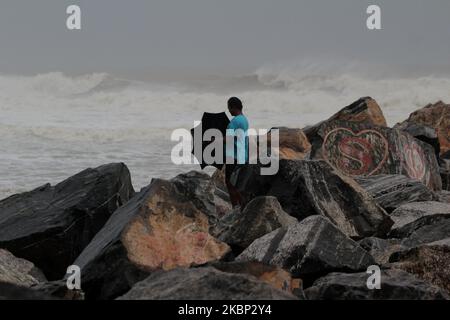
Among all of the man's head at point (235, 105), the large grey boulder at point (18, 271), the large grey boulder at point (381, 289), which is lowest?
the large grey boulder at point (18, 271)

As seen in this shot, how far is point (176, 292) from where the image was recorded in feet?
9.41

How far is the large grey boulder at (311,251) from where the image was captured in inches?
161

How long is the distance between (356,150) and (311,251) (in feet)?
12.9

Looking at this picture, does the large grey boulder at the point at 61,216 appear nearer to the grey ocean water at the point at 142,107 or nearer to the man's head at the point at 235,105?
the man's head at the point at 235,105

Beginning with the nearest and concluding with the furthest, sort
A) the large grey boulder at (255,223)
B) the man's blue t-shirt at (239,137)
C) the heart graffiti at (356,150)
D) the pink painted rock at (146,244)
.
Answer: the pink painted rock at (146,244)
the large grey boulder at (255,223)
the man's blue t-shirt at (239,137)
the heart graffiti at (356,150)

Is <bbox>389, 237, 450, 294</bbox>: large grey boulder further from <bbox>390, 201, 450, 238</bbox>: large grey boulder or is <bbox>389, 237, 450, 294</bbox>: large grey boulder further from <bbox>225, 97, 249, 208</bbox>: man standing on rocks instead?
<bbox>225, 97, 249, 208</bbox>: man standing on rocks

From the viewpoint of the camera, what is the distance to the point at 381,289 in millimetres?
3342

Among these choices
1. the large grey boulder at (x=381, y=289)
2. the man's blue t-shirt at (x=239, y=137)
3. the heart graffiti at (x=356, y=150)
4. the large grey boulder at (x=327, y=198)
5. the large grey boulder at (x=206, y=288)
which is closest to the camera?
the large grey boulder at (x=206, y=288)

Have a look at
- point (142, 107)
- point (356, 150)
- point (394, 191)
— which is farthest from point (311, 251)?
point (142, 107)

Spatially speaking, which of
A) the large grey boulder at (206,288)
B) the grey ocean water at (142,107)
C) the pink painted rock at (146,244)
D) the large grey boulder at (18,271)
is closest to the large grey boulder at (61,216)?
the large grey boulder at (18,271)

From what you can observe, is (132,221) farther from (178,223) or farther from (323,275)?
(323,275)

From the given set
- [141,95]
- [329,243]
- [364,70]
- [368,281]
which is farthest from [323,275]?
[364,70]

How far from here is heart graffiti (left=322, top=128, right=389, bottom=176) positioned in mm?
7750

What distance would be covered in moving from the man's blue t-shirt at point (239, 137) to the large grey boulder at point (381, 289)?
257cm
